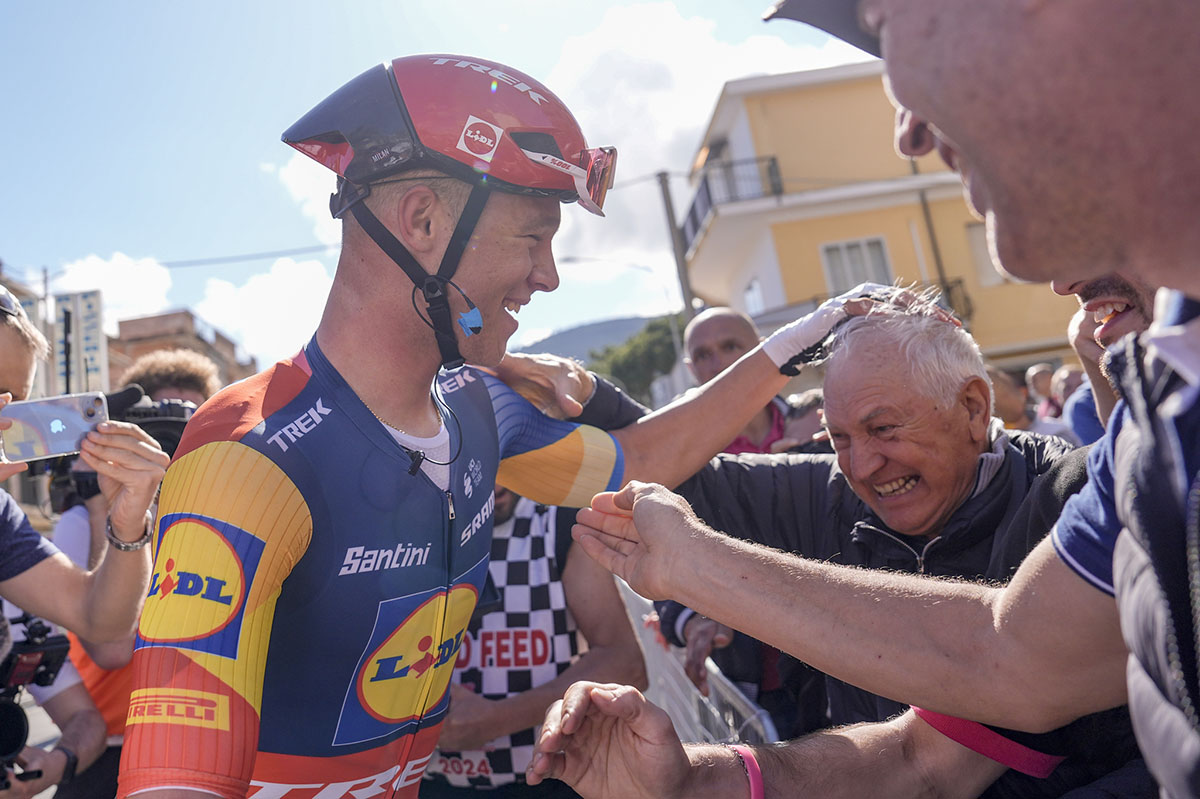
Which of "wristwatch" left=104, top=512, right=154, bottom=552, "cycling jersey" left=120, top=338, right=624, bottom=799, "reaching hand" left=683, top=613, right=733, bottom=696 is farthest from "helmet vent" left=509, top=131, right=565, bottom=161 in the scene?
"reaching hand" left=683, top=613, right=733, bottom=696

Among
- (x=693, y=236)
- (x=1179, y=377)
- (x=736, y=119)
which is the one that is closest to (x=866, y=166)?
(x=736, y=119)

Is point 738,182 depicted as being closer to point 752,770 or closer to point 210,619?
point 752,770

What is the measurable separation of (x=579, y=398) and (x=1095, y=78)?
6.68 feet

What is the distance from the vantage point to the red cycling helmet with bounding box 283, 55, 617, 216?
2.10 m

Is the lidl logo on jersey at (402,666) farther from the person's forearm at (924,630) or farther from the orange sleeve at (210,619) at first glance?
the person's forearm at (924,630)

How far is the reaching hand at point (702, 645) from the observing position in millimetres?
3291

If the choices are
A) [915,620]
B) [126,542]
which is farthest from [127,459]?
[915,620]

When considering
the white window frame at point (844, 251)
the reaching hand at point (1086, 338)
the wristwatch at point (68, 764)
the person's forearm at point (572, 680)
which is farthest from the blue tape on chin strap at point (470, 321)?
the white window frame at point (844, 251)

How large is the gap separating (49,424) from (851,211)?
2343 centimetres

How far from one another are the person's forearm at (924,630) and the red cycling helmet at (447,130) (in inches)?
40.3

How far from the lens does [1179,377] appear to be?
1103 mm

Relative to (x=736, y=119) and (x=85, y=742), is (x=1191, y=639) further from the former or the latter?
(x=736, y=119)

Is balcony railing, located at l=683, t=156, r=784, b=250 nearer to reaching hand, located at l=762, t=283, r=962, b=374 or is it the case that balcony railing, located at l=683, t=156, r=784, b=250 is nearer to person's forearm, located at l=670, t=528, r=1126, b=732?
reaching hand, located at l=762, t=283, r=962, b=374

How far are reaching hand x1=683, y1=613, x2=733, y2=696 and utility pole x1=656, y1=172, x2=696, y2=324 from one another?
15.2 metres
